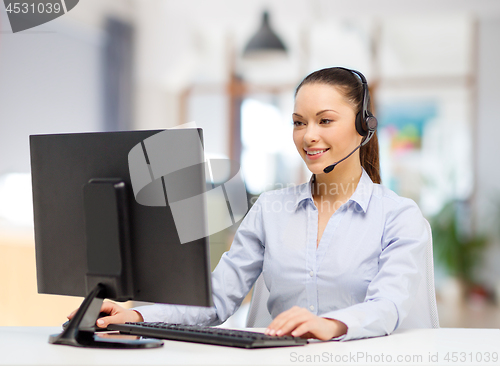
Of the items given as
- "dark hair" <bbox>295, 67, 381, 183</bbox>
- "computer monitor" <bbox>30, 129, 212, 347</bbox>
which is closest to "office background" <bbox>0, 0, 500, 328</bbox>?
"dark hair" <bbox>295, 67, 381, 183</bbox>

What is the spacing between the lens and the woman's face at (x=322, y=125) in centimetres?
143

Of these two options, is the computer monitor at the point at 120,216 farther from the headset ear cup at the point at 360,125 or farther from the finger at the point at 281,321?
the headset ear cup at the point at 360,125

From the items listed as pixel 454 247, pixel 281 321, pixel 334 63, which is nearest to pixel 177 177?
pixel 281 321

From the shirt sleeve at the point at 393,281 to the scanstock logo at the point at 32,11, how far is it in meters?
2.96

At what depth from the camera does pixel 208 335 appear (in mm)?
1056

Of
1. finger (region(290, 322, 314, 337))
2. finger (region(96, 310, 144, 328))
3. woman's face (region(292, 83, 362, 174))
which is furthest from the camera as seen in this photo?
woman's face (region(292, 83, 362, 174))

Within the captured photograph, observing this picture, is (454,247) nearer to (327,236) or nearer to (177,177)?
(327,236)

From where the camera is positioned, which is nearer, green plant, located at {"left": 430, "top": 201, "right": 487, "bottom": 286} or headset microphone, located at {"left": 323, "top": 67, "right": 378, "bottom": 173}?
headset microphone, located at {"left": 323, "top": 67, "right": 378, "bottom": 173}

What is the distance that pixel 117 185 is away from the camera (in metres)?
1.04

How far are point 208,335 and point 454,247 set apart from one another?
4.78m

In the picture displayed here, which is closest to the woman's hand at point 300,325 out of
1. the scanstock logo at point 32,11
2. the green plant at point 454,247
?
the scanstock logo at point 32,11

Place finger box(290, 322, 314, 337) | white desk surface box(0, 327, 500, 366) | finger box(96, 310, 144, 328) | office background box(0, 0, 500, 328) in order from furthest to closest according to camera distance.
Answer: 1. office background box(0, 0, 500, 328)
2. finger box(96, 310, 144, 328)
3. finger box(290, 322, 314, 337)
4. white desk surface box(0, 327, 500, 366)

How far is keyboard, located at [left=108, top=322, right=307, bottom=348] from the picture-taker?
101 cm

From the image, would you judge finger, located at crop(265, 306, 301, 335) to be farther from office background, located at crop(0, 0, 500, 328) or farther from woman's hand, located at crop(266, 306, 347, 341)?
office background, located at crop(0, 0, 500, 328)
